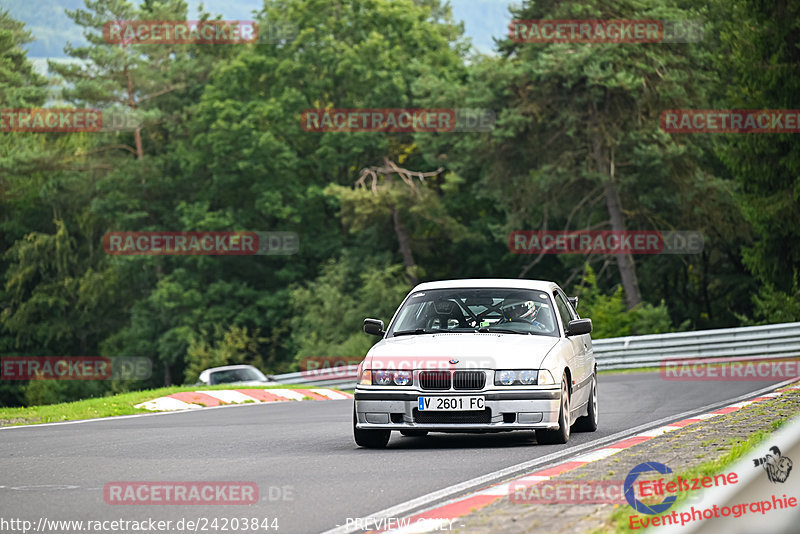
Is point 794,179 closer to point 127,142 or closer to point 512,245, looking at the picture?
point 512,245

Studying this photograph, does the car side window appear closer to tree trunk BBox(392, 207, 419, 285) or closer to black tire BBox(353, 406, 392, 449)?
black tire BBox(353, 406, 392, 449)

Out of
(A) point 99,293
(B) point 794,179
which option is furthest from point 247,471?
(A) point 99,293

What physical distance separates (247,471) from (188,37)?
62.9 metres

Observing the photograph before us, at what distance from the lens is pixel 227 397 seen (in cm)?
2138

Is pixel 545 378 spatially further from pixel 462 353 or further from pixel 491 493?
pixel 491 493

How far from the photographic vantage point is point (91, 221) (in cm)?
6850

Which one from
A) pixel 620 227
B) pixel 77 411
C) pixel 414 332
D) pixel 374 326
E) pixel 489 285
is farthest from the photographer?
pixel 620 227

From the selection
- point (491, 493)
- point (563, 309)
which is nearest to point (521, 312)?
point (563, 309)

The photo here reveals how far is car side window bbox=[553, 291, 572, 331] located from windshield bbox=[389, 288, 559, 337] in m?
0.24

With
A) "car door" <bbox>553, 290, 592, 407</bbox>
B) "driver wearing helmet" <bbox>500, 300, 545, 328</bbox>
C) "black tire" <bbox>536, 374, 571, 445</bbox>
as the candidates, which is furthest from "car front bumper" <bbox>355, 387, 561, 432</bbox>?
"driver wearing helmet" <bbox>500, 300, 545, 328</bbox>

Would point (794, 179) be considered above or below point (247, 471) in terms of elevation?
above

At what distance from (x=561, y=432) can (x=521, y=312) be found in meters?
1.53

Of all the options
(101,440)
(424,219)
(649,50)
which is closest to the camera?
(101,440)

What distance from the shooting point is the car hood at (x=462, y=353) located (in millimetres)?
11250
